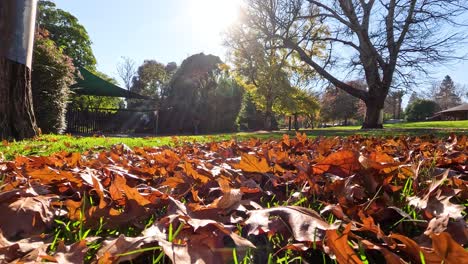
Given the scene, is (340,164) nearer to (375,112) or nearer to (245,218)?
(245,218)

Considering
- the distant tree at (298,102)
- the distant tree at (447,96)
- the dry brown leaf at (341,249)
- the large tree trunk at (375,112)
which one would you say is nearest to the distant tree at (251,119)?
the distant tree at (298,102)

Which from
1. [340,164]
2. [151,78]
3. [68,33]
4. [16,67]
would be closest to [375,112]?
[16,67]

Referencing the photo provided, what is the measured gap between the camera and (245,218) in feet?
3.62

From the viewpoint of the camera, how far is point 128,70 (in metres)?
50.0

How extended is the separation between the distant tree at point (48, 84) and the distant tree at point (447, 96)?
8706 centimetres

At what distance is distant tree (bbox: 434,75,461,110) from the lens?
81562 mm

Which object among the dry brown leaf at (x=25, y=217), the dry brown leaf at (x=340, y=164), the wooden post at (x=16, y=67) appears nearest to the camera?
the dry brown leaf at (x=25, y=217)

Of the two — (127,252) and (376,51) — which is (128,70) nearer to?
(376,51)

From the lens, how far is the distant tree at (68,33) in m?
36.2

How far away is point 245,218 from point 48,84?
42.1 ft

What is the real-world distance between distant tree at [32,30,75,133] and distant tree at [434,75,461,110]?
87056 mm

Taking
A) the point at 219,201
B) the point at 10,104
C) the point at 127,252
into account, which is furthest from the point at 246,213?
the point at 10,104

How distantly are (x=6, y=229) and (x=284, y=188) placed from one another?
1057mm

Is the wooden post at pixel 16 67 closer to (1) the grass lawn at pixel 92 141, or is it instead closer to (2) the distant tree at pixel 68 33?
(1) the grass lawn at pixel 92 141
